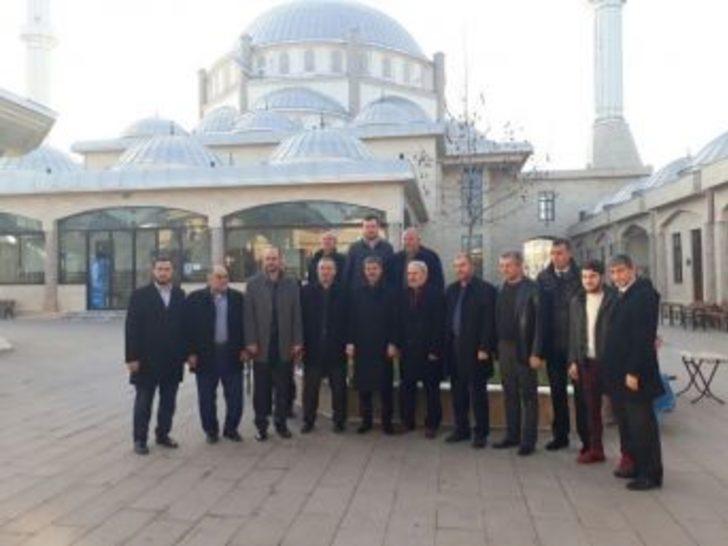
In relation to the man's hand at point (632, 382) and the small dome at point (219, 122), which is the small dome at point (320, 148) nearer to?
the small dome at point (219, 122)

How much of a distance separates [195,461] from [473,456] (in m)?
2.42

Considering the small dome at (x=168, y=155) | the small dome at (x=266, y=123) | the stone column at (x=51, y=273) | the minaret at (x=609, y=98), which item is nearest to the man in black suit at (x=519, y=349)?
the stone column at (x=51, y=273)

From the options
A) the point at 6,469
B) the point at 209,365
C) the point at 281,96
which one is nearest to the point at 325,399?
the point at 209,365

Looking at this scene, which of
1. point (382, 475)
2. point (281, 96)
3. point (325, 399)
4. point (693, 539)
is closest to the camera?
point (693, 539)

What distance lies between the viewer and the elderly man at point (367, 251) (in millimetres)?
7969

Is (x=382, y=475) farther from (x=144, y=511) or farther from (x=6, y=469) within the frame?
(x=6, y=469)

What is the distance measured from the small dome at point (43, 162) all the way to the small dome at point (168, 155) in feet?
19.3

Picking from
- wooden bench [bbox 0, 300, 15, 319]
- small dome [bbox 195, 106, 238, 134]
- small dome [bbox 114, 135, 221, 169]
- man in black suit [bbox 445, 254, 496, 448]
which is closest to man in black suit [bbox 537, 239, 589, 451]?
man in black suit [bbox 445, 254, 496, 448]

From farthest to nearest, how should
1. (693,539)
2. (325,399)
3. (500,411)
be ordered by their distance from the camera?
(325,399)
(500,411)
(693,539)

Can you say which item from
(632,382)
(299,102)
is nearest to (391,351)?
(632,382)

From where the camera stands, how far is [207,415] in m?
7.48

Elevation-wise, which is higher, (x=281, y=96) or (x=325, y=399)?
(x=281, y=96)

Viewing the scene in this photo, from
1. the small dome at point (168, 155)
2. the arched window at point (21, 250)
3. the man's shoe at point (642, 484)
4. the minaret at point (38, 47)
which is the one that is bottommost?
the man's shoe at point (642, 484)

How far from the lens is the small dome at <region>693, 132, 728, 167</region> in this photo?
96.9ft
